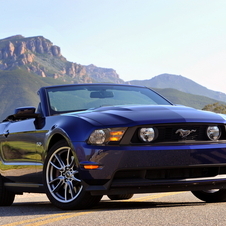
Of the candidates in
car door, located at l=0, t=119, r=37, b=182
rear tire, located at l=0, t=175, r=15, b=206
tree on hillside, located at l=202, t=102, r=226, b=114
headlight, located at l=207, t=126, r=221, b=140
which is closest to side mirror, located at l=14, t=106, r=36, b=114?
car door, located at l=0, t=119, r=37, b=182

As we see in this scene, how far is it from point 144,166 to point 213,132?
2.87 ft

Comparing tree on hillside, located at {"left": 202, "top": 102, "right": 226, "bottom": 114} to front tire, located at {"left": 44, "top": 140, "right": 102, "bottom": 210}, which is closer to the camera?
A: front tire, located at {"left": 44, "top": 140, "right": 102, "bottom": 210}

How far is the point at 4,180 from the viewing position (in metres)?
6.42

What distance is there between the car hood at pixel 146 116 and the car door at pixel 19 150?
35.4 inches

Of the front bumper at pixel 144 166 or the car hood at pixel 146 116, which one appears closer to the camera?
the front bumper at pixel 144 166

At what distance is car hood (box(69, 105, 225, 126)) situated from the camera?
15.2ft

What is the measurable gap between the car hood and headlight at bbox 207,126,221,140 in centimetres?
7

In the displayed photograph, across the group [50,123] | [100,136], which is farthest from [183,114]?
[50,123]

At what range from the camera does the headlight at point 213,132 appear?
480cm

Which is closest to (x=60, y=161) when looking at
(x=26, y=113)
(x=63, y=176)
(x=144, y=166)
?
(x=63, y=176)

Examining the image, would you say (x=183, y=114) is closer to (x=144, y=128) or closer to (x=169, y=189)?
(x=144, y=128)

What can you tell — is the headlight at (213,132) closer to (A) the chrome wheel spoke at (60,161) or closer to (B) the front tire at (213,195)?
(B) the front tire at (213,195)

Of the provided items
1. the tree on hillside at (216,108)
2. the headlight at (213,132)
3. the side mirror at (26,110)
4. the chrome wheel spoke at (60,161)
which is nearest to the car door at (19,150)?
the side mirror at (26,110)

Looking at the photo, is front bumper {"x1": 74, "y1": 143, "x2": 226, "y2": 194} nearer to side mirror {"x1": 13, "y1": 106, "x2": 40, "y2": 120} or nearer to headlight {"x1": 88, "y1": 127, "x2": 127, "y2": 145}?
headlight {"x1": 88, "y1": 127, "x2": 127, "y2": 145}
